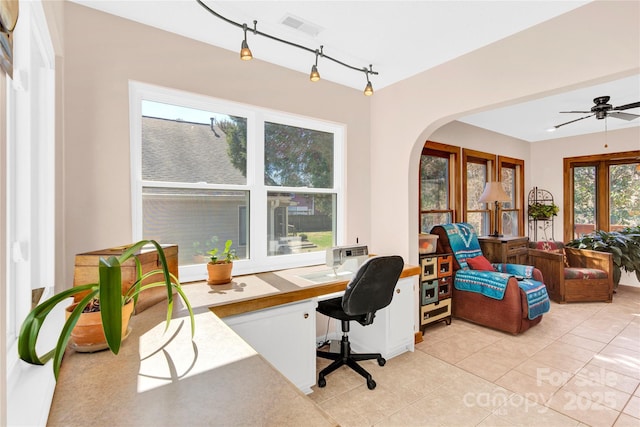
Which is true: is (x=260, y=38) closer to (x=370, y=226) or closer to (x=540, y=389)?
(x=370, y=226)

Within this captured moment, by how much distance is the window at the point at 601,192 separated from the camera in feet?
16.5

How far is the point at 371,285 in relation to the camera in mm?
2207

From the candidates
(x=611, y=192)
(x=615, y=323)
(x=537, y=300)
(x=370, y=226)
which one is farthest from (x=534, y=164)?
(x=370, y=226)

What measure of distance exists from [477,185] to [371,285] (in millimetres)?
3652

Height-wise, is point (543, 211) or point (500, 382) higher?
point (543, 211)

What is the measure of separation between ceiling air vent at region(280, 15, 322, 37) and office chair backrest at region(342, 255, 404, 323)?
5.44ft

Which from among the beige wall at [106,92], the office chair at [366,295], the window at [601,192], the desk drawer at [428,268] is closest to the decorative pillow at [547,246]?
the window at [601,192]

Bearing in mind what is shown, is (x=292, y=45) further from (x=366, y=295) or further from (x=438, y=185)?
(x=438, y=185)

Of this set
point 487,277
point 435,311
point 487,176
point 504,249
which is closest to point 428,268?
point 435,311

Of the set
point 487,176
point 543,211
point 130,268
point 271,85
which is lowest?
point 130,268

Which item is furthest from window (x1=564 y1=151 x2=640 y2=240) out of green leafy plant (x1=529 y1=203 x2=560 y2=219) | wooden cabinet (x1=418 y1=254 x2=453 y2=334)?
wooden cabinet (x1=418 y1=254 x2=453 y2=334)

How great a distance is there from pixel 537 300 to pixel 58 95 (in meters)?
4.44

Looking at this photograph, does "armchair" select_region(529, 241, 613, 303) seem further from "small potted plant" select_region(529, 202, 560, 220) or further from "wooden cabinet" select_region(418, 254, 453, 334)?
"wooden cabinet" select_region(418, 254, 453, 334)

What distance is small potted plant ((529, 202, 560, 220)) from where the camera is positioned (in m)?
5.52
